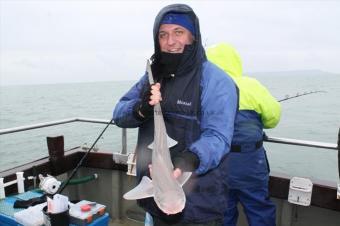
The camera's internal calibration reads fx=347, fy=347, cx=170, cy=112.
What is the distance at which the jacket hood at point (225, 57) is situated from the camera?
11.0 feet

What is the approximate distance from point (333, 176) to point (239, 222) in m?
12.9

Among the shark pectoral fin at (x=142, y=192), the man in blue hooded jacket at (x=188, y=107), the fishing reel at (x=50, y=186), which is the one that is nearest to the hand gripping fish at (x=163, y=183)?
the shark pectoral fin at (x=142, y=192)

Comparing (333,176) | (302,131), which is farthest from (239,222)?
(302,131)

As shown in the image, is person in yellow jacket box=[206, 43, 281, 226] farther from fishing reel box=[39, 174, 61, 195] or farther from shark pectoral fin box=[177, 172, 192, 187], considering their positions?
fishing reel box=[39, 174, 61, 195]

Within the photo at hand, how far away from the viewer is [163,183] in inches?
68.1

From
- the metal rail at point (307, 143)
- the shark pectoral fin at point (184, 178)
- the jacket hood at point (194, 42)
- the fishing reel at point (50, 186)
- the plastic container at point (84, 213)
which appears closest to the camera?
the shark pectoral fin at point (184, 178)

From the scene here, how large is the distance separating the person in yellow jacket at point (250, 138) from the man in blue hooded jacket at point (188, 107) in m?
1.17

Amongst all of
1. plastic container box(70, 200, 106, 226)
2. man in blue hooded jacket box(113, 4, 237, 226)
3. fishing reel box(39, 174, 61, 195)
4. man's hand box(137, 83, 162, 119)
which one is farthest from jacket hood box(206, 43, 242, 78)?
fishing reel box(39, 174, 61, 195)

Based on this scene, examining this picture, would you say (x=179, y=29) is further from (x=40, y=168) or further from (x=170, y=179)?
(x=40, y=168)

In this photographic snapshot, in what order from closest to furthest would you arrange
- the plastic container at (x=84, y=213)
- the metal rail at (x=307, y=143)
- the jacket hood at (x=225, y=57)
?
the plastic container at (x=84, y=213), the jacket hood at (x=225, y=57), the metal rail at (x=307, y=143)

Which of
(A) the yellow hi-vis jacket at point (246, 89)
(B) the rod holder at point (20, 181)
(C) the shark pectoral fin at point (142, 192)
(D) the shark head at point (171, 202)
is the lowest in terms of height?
(B) the rod holder at point (20, 181)

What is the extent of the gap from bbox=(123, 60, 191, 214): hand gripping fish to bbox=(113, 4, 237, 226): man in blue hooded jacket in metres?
0.21

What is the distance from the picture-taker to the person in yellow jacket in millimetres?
3340

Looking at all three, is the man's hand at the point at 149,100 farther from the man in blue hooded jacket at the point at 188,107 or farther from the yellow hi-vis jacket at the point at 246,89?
the yellow hi-vis jacket at the point at 246,89
